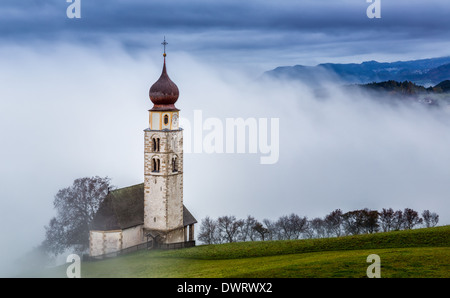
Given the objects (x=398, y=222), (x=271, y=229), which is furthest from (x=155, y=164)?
(x=398, y=222)

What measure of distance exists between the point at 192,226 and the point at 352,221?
34466 mm

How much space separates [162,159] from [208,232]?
100ft

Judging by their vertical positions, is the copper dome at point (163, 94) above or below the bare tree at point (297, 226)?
above

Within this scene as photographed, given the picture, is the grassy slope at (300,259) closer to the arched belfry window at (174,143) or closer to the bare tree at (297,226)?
the arched belfry window at (174,143)

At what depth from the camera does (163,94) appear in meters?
64.6

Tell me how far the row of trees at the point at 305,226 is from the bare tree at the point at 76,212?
1008 inches

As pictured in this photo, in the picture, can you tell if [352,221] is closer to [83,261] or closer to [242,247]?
[242,247]

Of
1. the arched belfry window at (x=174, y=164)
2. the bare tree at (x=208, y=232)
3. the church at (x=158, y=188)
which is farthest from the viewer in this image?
the bare tree at (x=208, y=232)

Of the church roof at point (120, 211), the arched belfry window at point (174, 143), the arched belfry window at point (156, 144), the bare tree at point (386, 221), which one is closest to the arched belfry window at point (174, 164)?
the arched belfry window at point (174, 143)

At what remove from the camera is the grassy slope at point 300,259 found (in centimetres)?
3860

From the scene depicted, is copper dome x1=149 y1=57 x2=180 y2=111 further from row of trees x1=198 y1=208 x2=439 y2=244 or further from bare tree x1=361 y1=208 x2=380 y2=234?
bare tree x1=361 y1=208 x2=380 y2=234

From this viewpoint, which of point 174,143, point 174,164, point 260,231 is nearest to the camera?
point 174,143

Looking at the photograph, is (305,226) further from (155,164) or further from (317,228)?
(155,164)
